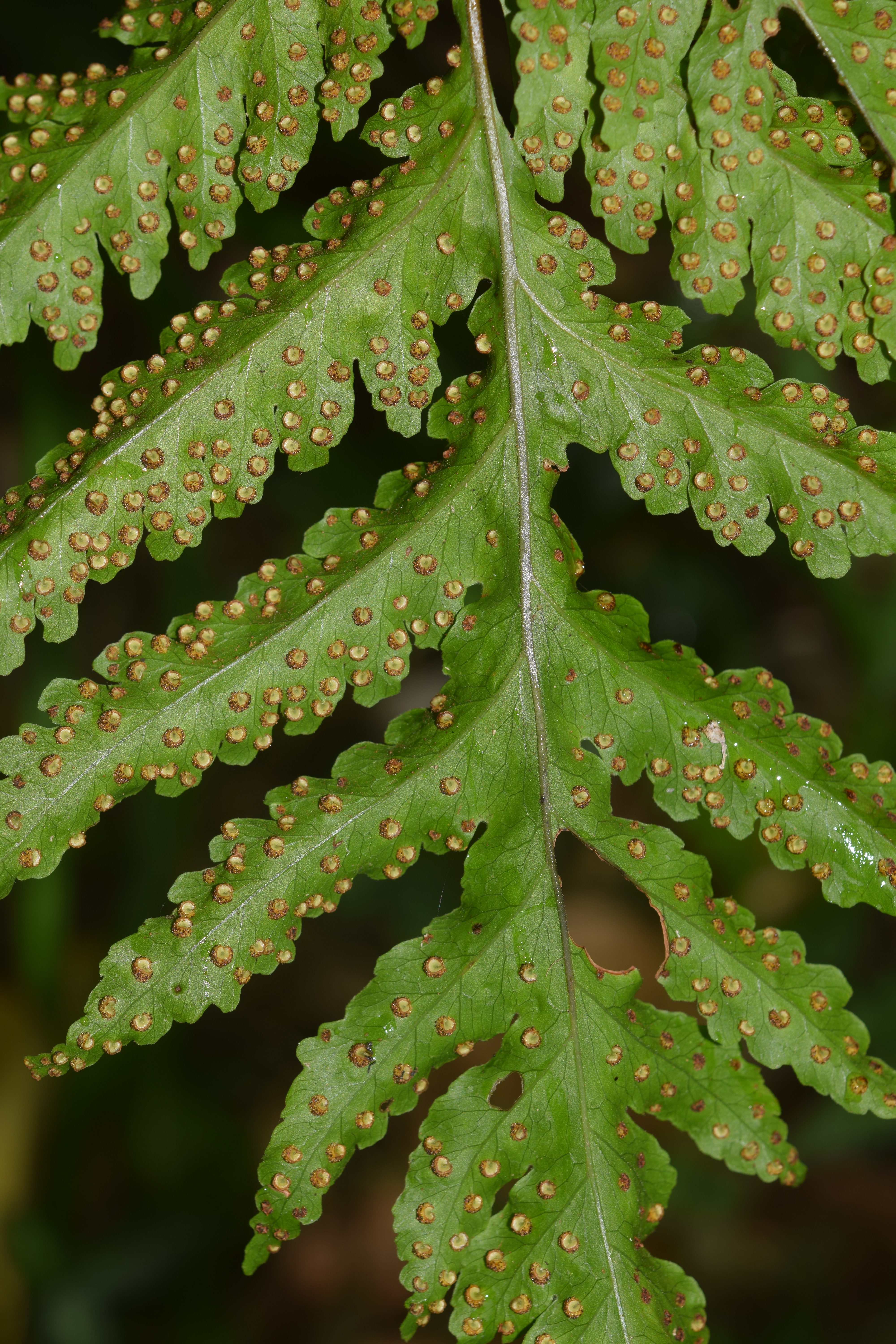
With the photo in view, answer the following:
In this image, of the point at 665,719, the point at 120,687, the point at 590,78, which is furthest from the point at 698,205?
the point at 120,687

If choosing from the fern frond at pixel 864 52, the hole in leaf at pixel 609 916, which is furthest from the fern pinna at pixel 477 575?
the hole in leaf at pixel 609 916

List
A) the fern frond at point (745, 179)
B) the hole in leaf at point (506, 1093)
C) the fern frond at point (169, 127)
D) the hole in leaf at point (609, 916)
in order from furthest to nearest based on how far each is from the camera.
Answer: the hole in leaf at point (609, 916) < the hole in leaf at point (506, 1093) < the fern frond at point (169, 127) < the fern frond at point (745, 179)

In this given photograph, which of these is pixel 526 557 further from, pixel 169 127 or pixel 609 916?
pixel 609 916

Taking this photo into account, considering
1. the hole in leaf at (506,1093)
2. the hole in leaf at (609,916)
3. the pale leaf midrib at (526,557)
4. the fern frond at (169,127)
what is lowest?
the hole in leaf at (506,1093)

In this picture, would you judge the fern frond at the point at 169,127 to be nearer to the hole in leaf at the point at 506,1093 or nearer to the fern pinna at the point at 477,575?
the fern pinna at the point at 477,575

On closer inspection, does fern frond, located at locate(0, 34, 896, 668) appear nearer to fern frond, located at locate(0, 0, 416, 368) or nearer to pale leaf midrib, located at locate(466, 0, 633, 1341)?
pale leaf midrib, located at locate(466, 0, 633, 1341)

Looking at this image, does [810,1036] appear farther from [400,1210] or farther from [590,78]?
[590,78]
